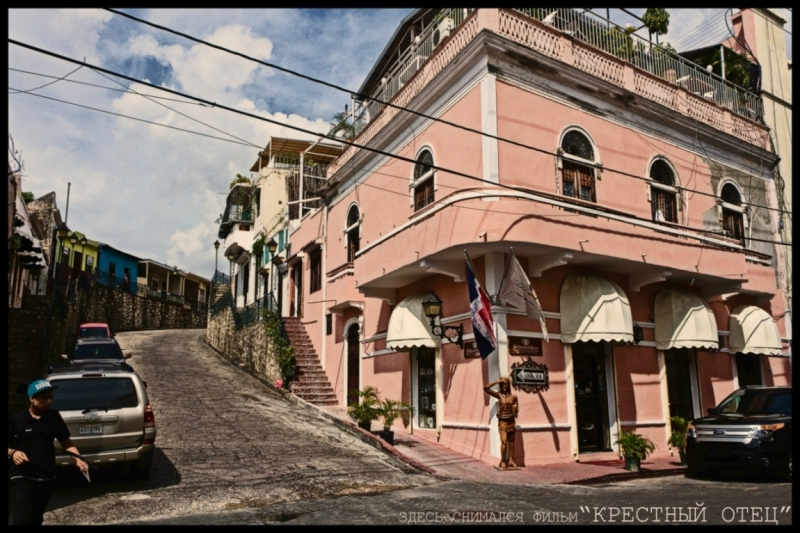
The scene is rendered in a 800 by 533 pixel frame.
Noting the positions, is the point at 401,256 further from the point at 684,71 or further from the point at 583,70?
the point at 684,71

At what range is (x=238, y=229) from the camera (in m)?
35.1

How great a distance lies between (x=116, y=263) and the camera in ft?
161

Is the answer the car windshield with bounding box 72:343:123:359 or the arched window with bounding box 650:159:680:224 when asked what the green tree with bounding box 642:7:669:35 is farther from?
the car windshield with bounding box 72:343:123:359

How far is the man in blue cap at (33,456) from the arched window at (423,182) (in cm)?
1031

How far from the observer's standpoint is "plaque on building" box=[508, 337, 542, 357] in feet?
41.3

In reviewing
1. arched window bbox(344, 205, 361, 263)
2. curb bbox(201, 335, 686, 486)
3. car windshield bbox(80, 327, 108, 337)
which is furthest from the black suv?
A: car windshield bbox(80, 327, 108, 337)

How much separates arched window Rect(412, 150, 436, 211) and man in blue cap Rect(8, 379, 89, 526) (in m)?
10.3

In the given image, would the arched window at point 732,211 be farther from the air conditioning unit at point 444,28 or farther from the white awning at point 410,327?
the white awning at point 410,327

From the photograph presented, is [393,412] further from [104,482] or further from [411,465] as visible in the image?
[104,482]

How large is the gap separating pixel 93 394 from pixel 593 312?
30.5 ft

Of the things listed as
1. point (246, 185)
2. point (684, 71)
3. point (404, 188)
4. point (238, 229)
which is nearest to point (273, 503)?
point (404, 188)

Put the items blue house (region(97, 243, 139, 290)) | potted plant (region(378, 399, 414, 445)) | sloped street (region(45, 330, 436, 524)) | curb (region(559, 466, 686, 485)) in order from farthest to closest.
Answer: blue house (region(97, 243, 139, 290)) → potted plant (region(378, 399, 414, 445)) → curb (region(559, 466, 686, 485)) → sloped street (region(45, 330, 436, 524))

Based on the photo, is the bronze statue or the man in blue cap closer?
the man in blue cap

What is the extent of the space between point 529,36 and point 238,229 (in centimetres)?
2391
